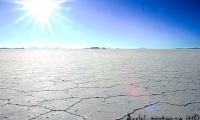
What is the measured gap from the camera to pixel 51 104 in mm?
1953

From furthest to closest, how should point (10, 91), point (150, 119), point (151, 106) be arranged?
point (10, 91), point (151, 106), point (150, 119)

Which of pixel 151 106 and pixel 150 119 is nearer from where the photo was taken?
pixel 150 119

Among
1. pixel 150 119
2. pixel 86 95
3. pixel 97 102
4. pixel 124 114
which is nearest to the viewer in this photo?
pixel 150 119

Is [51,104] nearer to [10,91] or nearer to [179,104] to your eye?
[10,91]

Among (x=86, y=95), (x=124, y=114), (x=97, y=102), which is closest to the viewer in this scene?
(x=124, y=114)

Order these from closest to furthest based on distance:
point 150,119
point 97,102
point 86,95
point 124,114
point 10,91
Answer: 1. point 150,119
2. point 124,114
3. point 97,102
4. point 86,95
5. point 10,91

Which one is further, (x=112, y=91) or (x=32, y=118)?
(x=112, y=91)

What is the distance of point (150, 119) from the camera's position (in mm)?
1575

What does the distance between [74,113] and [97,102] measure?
39 centimetres

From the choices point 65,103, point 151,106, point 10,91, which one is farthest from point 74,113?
point 10,91

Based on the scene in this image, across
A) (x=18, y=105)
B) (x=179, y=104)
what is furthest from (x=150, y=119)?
(x=18, y=105)

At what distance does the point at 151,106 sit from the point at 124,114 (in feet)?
1.16

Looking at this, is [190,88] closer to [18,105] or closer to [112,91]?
[112,91]

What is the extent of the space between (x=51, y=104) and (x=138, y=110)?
0.92 m
